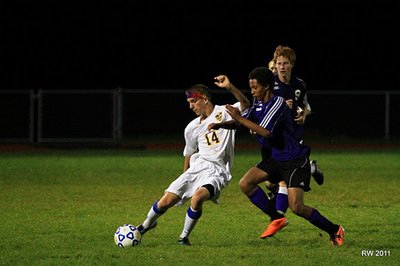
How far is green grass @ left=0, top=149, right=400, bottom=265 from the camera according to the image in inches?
325

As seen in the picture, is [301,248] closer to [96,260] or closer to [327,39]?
[96,260]

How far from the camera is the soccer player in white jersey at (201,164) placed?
8.95 m

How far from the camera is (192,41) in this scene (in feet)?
132

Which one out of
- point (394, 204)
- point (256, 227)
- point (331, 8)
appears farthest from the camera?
point (331, 8)

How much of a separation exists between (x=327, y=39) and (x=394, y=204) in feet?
92.0

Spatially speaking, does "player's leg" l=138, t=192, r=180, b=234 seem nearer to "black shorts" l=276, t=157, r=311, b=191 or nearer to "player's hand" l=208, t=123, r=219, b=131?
"player's hand" l=208, t=123, r=219, b=131

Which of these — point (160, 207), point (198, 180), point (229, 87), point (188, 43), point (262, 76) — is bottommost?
point (160, 207)

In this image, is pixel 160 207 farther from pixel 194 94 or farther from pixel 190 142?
pixel 194 94

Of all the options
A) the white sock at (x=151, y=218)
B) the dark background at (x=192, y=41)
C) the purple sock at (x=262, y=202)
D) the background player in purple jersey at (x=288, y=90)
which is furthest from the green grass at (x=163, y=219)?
the dark background at (x=192, y=41)

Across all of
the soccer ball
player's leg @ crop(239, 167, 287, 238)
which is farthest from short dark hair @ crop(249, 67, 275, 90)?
the soccer ball

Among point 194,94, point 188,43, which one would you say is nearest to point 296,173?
point 194,94

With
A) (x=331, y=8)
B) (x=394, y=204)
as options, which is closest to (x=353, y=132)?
(x=331, y=8)

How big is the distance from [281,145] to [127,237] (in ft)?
5.84

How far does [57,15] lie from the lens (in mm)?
39219
